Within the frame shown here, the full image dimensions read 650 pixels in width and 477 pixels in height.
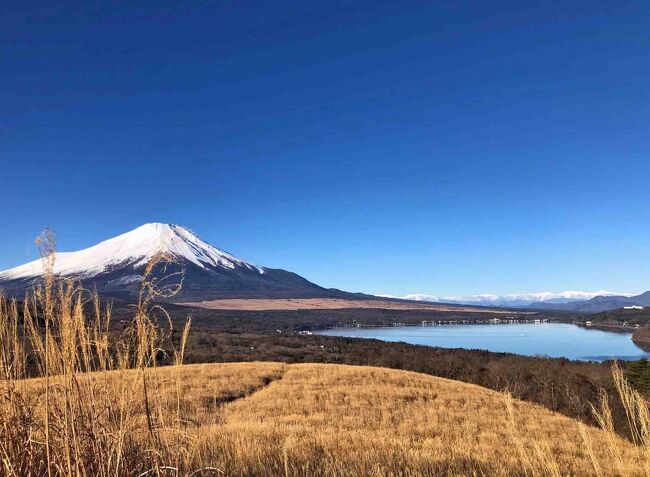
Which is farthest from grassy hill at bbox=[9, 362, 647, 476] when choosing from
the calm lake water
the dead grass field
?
the calm lake water

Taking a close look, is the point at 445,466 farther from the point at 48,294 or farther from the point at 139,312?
the point at 48,294

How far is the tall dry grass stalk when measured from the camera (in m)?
2.61

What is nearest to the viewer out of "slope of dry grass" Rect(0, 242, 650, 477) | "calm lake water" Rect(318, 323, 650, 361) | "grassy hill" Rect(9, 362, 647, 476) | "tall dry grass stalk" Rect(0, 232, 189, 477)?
"tall dry grass stalk" Rect(0, 232, 189, 477)

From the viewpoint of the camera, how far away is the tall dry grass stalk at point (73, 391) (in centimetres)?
261

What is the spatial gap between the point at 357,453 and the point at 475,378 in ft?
130

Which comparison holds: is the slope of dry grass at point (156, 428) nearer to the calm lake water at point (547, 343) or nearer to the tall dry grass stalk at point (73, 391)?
the tall dry grass stalk at point (73, 391)

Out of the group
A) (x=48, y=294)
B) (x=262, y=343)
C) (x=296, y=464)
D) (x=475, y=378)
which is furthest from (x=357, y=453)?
(x=262, y=343)

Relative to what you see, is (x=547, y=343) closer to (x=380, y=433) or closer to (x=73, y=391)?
(x=380, y=433)

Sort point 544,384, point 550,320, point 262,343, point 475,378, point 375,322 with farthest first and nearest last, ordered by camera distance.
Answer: point 550,320, point 375,322, point 262,343, point 475,378, point 544,384

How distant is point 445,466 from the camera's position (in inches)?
209

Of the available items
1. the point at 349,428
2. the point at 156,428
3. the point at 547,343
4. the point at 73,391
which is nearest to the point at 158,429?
the point at 156,428

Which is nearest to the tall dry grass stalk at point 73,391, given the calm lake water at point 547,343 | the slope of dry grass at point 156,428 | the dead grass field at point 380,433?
the slope of dry grass at point 156,428

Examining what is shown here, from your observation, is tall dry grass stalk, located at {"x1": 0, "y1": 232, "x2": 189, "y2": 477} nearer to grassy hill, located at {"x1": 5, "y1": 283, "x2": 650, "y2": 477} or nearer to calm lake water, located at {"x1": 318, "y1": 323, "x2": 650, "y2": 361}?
grassy hill, located at {"x1": 5, "y1": 283, "x2": 650, "y2": 477}

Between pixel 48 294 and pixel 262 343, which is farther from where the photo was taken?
pixel 262 343
